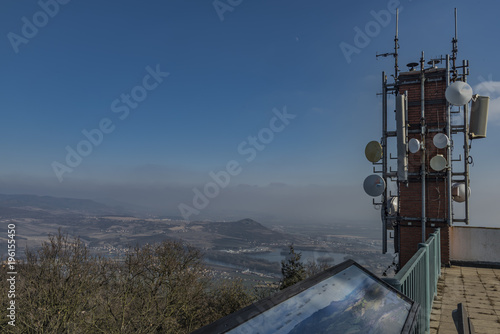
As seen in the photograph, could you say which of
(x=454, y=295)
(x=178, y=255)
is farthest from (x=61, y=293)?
(x=454, y=295)

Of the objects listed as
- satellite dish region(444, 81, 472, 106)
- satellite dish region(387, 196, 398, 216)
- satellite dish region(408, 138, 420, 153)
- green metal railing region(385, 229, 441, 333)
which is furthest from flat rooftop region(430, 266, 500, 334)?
satellite dish region(444, 81, 472, 106)

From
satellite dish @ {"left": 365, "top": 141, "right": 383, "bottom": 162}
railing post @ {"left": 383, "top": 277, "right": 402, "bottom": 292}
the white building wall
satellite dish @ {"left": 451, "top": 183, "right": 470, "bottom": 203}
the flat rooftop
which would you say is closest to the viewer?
railing post @ {"left": 383, "top": 277, "right": 402, "bottom": 292}

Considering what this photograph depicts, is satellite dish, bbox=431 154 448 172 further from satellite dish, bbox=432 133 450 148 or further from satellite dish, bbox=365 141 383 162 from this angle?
satellite dish, bbox=365 141 383 162

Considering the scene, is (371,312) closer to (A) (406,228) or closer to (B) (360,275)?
(B) (360,275)

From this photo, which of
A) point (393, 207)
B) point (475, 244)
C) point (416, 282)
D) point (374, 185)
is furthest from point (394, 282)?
point (393, 207)

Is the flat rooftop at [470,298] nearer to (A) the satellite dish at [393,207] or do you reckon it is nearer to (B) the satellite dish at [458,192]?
(B) the satellite dish at [458,192]

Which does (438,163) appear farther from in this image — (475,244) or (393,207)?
(475,244)

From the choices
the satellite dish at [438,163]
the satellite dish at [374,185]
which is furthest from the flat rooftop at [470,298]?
→ the satellite dish at [374,185]
